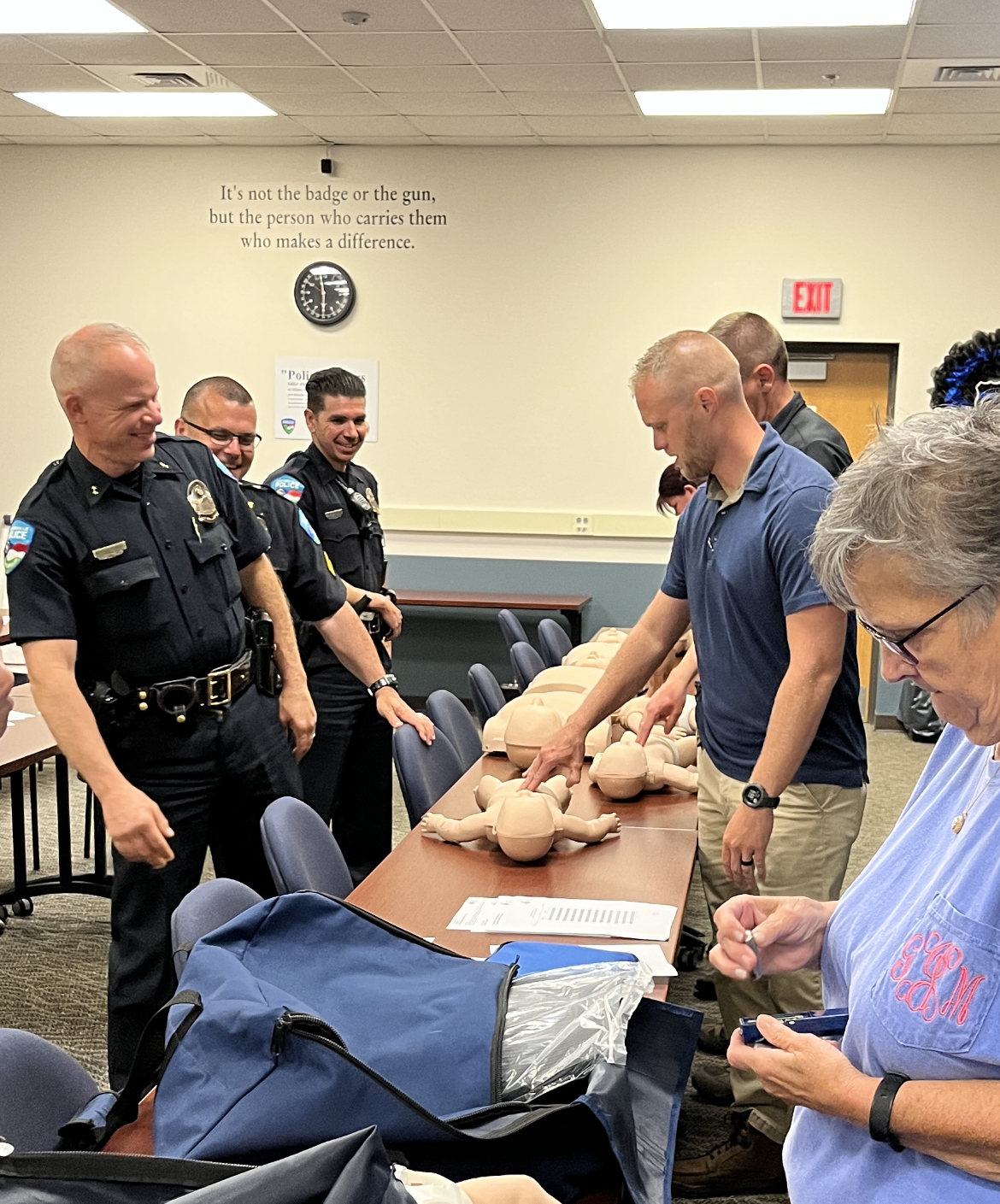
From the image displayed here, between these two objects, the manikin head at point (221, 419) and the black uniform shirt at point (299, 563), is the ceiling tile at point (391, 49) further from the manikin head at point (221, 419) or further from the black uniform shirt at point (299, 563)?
the black uniform shirt at point (299, 563)

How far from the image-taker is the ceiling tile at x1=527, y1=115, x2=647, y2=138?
702cm

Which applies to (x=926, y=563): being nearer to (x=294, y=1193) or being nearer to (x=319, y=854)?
(x=294, y=1193)

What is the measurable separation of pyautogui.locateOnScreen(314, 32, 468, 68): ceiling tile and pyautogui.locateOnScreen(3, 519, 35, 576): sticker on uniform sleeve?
149 inches

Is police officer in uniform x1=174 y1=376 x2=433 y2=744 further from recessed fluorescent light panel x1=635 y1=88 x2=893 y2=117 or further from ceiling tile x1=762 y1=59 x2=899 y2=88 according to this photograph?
recessed fluorescent light panel x1=635 y1=88 x2=893 y2=117

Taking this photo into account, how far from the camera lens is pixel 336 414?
14.8ft

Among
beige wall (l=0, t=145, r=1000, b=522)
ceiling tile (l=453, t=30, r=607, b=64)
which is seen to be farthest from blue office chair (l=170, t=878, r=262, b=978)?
beige wall (l=0, t=145, r=1000, b=522)

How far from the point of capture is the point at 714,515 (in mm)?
2699

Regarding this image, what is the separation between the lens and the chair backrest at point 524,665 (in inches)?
197

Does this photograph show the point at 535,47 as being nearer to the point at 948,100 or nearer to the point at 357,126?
the point at 357,126

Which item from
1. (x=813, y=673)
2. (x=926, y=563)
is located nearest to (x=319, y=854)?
(x=813, y=673)

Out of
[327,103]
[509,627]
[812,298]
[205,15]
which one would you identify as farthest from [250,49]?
[812,298]

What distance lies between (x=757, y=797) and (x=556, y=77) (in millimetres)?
4786

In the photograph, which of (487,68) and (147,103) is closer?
(487,68)

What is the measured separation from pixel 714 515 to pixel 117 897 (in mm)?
1554
